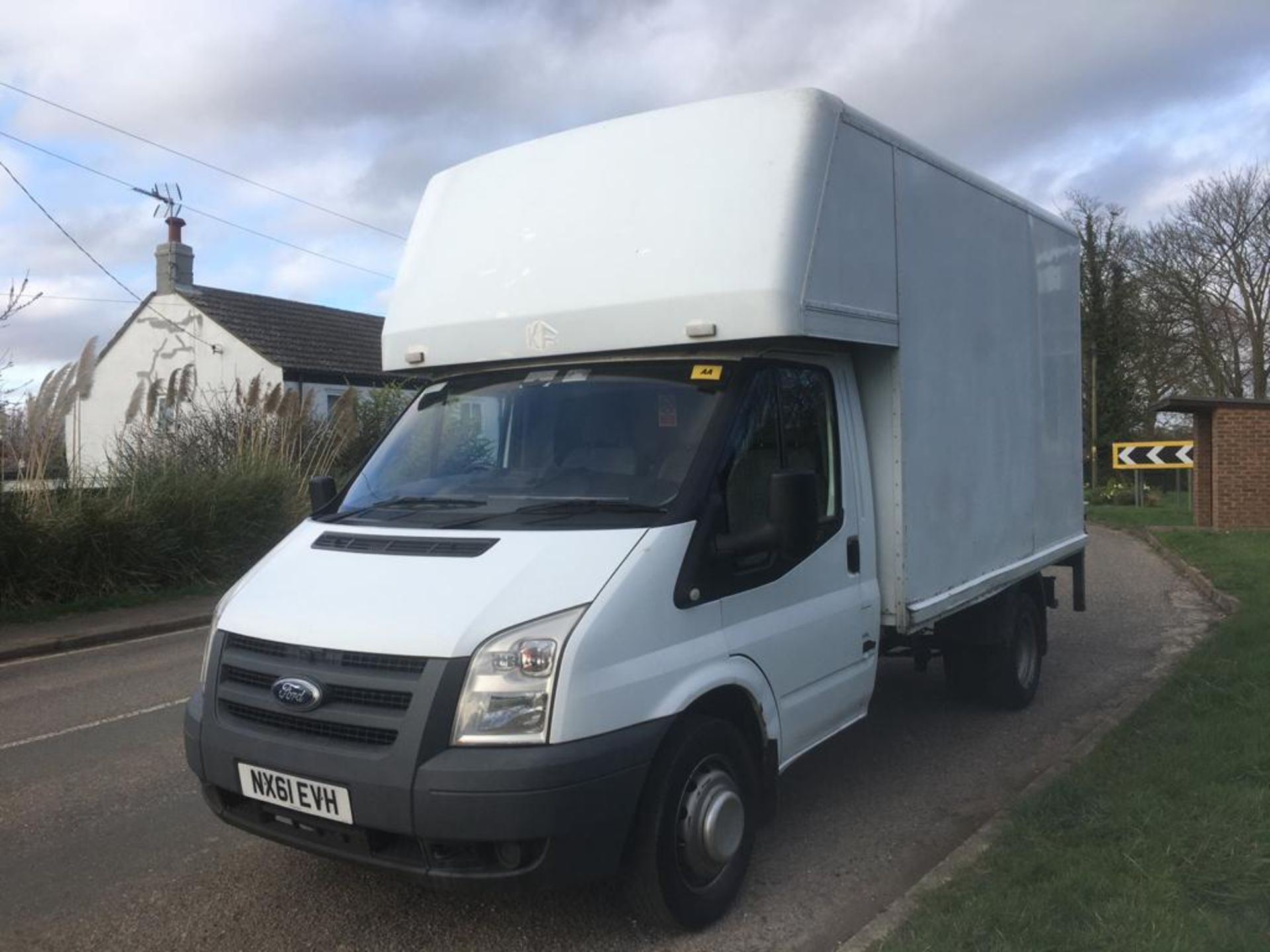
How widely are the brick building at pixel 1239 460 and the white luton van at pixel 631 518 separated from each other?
50.2 feet

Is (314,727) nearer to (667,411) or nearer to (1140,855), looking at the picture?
(667,411)

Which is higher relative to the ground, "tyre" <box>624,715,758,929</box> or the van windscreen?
the van windscreen

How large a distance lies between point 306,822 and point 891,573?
2756 millimetres

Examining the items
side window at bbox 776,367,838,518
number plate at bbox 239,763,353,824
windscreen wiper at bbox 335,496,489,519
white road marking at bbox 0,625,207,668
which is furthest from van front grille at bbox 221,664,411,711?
white road marking at bbox 0,625,207,668

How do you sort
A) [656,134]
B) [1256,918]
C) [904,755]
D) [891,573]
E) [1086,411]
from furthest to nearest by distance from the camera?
[1086,411] < [904,755] < [891,573] < [656,134] < [1256,918]

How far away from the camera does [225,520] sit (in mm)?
13930

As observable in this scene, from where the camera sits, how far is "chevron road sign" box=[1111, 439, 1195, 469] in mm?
23391

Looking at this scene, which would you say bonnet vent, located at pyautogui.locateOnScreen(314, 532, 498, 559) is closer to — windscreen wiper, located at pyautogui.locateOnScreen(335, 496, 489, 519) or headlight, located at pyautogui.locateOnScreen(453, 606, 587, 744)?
windscreen wiper, located at pyautogui.locateOnScreen(335, 496, 489, 519)

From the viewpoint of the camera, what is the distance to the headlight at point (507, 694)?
3.31 m

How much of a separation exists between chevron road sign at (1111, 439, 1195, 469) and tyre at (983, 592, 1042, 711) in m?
18.2

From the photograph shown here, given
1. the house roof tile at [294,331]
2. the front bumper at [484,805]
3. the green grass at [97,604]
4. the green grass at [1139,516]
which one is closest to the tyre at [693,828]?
the front bumper at [484,805]

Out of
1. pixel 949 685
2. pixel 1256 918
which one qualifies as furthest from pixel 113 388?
pixel 1256 918

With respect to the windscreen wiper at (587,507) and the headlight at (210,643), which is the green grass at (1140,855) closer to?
the windscreen wiper at (587,507)

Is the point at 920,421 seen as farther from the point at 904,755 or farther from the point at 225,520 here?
the point at 225,520
